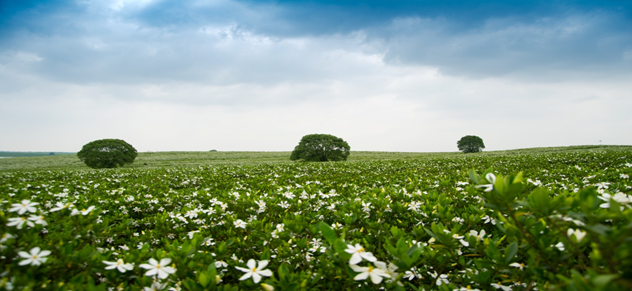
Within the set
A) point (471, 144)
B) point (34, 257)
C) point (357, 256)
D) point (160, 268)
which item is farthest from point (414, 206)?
point (471, 144)

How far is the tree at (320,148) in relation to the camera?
29.0m

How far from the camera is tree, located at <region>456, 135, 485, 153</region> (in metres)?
53.2

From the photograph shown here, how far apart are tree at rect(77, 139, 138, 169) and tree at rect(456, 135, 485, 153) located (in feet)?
177

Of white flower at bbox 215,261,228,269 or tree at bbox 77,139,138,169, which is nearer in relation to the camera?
white flower at bbox 215,261,228,269

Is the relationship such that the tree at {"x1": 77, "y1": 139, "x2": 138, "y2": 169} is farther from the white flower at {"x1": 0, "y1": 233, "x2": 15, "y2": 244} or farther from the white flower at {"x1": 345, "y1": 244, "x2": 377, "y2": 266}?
the white flower at {"x1": 345, "y1": 244, "x2": 377, "y2": 266}

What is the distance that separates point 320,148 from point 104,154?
70.7 feet

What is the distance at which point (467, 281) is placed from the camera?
6.40ft

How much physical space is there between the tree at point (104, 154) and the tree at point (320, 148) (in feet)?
58.9

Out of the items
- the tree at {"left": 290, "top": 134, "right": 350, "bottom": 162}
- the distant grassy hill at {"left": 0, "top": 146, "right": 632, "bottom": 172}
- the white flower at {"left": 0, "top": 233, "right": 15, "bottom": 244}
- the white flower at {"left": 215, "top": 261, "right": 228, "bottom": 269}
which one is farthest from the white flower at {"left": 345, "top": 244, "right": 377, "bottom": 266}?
the tree at {"left": 290, "top": 134, "right": 350, "bottom": 162}

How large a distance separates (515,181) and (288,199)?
3.29m

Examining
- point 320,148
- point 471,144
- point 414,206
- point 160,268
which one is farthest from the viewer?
point 471,144

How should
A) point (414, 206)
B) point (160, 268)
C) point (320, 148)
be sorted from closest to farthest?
point (160, 268)
point (414, 206)
point (320, 148)

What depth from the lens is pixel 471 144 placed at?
2122 inches

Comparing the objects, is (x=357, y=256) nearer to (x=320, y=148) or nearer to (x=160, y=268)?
(x=160, y=268)
